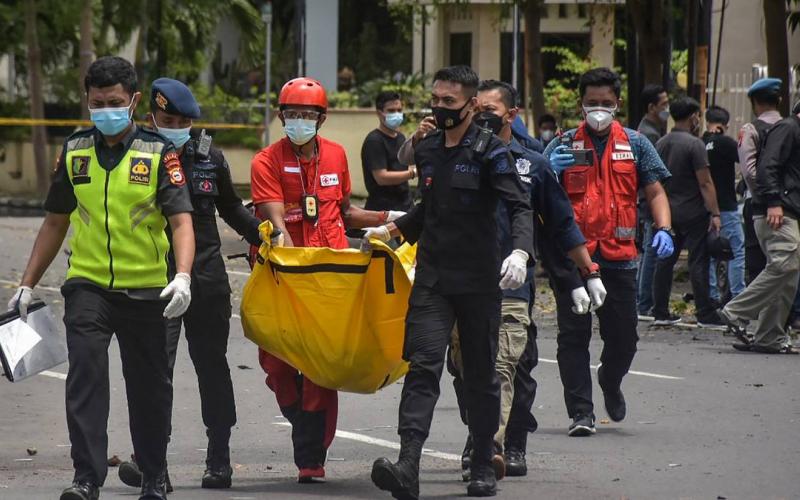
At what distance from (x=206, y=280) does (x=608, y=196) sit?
2.54 meters

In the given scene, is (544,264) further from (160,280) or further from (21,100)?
(21,100)

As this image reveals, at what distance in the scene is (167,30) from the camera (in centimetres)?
3941

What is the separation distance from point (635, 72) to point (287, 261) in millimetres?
14169

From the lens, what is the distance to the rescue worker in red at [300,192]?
25.8 feet

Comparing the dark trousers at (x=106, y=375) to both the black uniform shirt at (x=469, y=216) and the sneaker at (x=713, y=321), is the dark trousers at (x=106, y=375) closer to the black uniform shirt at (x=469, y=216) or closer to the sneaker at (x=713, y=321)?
the black uniform shirt at (x=469, y=216)

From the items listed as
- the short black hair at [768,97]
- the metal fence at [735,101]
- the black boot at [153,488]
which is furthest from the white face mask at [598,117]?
the metal fence at [735,101]

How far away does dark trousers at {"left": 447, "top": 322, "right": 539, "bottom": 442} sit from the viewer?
777cm

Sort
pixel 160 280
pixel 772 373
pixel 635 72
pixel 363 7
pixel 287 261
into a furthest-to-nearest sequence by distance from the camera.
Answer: pixel 363 7
pixel 635 72
pixel 772 373
pixel 287 261
pixel 160 280

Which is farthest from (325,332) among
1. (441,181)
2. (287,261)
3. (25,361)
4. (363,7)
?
(363,7)

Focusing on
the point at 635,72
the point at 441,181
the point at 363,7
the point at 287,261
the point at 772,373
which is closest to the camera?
the point at 441,181

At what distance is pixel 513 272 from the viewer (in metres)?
6.85

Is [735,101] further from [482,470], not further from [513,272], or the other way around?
[513,272]

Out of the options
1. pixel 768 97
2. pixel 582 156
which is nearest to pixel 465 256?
pixel 582 156

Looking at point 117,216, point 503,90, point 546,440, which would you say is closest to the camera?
point 117,216
